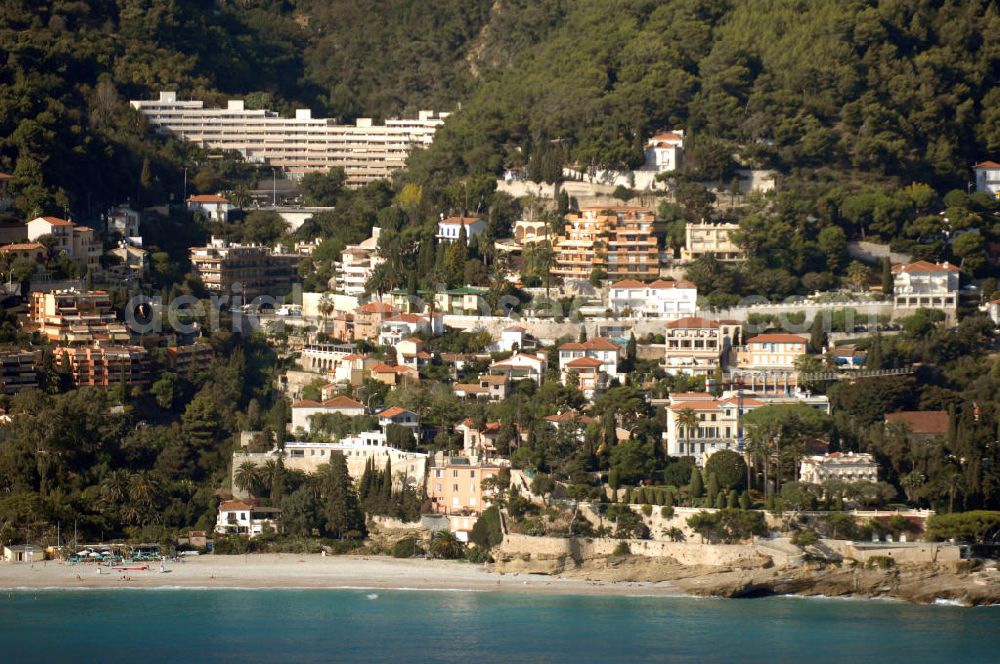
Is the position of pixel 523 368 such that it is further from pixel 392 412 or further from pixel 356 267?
→ pixel 356 267

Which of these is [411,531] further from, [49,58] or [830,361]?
[49,58]

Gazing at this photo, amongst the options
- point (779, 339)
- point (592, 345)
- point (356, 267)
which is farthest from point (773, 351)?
point (356, 267)

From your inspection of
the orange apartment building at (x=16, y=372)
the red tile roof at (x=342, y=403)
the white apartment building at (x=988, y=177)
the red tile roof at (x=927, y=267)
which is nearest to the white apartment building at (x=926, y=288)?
the red tile roof at (x=927, y=267)

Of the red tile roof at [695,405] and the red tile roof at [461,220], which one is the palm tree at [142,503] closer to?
the red tile roof at [695,405]

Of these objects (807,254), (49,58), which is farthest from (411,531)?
(49,58)

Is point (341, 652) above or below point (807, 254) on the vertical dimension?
below

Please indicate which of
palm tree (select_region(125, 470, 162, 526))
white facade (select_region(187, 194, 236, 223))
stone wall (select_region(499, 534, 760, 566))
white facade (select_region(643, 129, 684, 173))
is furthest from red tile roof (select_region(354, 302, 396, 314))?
stone wall (select_region(499, 534, 760, 566))
